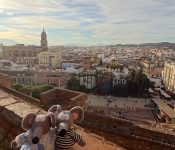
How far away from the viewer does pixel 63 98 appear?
827 centimetres

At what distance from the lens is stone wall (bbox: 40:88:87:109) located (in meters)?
7.52

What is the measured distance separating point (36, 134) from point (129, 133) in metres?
3.52

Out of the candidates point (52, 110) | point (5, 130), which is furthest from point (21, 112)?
point (52, 110)

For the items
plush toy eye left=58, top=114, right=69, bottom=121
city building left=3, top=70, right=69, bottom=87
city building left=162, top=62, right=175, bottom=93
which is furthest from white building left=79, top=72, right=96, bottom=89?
plush toy eye left=58, top=114, right=69, bottom=121

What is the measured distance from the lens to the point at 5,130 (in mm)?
3938

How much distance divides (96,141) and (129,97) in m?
39.6

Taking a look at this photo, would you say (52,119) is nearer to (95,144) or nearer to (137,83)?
(95,144)

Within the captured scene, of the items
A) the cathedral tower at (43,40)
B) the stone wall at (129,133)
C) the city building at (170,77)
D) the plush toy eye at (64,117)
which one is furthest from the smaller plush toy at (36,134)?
the cathedral tower at (43,40)

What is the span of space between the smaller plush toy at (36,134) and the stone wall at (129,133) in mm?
3121

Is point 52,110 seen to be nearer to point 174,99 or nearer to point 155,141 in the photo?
point 155,141

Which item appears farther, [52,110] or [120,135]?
[120,135]

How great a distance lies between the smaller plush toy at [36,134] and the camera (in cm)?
258

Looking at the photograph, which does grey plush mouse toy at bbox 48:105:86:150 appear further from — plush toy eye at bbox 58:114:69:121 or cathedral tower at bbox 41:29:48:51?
cathedral tower at bbox 41:29:48:51

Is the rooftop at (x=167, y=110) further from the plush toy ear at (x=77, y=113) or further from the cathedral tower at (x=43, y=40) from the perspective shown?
the cathedral tower at (x=43, y=40)
